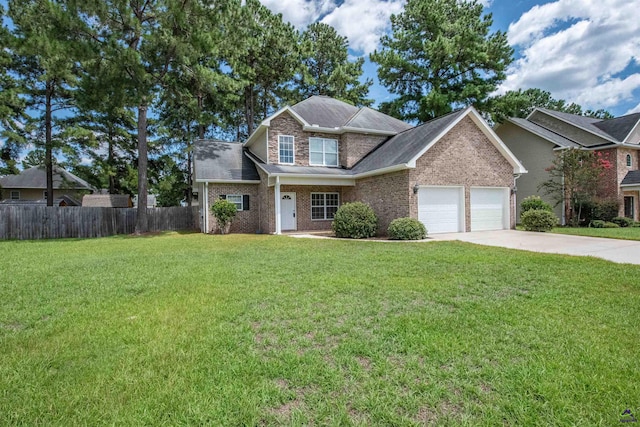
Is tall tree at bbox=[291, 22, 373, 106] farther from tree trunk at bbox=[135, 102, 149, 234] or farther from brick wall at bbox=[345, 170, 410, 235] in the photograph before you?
brick wall at bbox=[345, 170, 410, 235]

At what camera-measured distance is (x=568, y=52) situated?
19.1m

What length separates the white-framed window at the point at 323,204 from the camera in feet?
61.4

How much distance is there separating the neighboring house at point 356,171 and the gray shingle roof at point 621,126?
11064mm

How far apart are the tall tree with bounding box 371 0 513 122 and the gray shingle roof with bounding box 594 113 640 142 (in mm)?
8245

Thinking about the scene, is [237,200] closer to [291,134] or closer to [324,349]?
[291,134]

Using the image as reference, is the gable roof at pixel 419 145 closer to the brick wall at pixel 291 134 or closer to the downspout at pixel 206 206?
the brick wall at pixel 291 134

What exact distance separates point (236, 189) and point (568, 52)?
829 inches

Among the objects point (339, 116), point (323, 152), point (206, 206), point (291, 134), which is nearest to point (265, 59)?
point (339, 116)

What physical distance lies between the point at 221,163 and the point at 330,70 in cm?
2041

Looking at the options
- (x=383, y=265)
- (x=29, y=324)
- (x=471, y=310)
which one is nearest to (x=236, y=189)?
(x=383, y=265)

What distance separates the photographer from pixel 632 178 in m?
20.3

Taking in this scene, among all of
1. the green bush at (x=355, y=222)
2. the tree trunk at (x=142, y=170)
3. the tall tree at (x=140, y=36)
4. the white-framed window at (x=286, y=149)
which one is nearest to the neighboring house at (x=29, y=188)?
the tree trunk at (x=142, y=170)

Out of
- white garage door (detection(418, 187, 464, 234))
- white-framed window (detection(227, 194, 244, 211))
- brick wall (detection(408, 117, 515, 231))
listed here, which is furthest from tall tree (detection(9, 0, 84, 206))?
white garage door (detection(418, 187, 464, 234))

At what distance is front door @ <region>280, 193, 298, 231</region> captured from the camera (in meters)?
18.0
